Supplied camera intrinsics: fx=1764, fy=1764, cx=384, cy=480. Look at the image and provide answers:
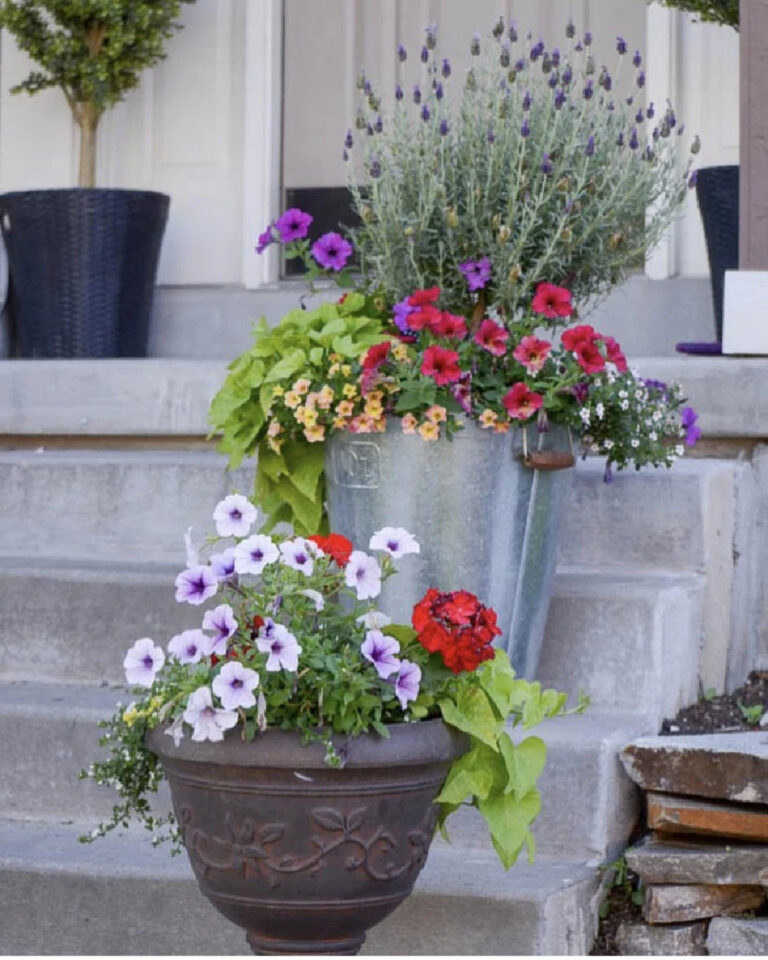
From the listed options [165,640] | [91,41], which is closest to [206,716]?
[165,640]

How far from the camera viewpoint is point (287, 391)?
2848 millimetres

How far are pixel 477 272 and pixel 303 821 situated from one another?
111 cm

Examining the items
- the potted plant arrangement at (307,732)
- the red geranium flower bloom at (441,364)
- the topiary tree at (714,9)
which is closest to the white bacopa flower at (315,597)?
the potted plant arrangement at (307,732)

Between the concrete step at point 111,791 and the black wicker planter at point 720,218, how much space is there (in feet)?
5.93

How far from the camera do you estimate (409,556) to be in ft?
9.44

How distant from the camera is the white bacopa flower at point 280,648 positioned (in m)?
2.14

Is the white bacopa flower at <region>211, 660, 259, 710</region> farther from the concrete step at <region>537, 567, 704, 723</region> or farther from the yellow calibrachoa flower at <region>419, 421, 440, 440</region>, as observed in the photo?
the concrete step at <region>537, 567, 704, 723</region>

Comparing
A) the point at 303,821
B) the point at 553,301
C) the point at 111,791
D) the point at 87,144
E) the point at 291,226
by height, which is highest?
the point at 87,144

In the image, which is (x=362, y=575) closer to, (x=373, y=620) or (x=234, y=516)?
(x=373, y=620)

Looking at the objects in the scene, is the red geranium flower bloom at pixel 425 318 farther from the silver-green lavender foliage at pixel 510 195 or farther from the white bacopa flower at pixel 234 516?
the white bacopa flower at pixel 234 516

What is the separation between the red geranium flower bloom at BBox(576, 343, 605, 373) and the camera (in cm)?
276

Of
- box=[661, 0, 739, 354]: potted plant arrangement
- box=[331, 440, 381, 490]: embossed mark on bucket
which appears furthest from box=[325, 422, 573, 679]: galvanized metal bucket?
box=[661, 0, 739, 354]: potted plant arrangement

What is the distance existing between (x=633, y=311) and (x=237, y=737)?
305 centimetres

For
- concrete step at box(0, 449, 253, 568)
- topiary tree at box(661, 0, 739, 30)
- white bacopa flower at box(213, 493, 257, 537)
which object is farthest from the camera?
topiary tree at box(661, 0, 739, 30)
